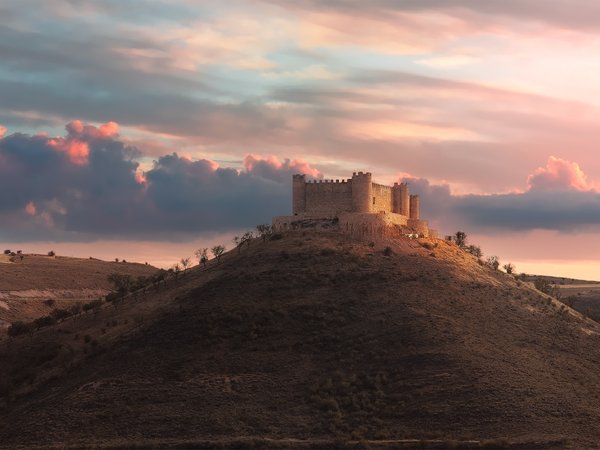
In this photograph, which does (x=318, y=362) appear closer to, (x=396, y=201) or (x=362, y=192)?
(x=362, y=192)

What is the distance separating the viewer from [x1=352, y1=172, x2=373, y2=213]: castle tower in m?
124

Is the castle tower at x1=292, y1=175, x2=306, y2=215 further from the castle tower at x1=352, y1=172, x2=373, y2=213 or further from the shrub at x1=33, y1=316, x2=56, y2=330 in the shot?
the shrub at x1=33, y1=316, x2=56, y2=330

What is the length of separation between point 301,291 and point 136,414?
24322 millimetres

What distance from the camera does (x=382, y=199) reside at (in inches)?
5049

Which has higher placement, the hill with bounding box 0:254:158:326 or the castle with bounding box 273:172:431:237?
the castle with bounding box 273:172:431:237

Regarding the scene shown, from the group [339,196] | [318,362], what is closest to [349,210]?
[339,196]

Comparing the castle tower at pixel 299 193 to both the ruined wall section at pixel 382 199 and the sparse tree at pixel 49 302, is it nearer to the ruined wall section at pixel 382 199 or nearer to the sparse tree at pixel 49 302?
the ruined wall section at pixel 382 199

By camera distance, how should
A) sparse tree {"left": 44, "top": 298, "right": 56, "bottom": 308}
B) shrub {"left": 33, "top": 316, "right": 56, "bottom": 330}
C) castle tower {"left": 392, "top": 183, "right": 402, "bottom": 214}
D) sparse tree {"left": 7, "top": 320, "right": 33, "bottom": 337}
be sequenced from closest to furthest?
1. sparse tree {"left": 7, "top": 320, "right": 33, "bottom": 337}
2. shrub {"left": 33, "top": 316, "right": 56, "bottom": 330}
3. castle tower {"left": 392, "top": 183, "right": 402, "bottom": 214}
4. sparse tree {"left": 44, "top": 298, "right": 56, "bottom": 308}

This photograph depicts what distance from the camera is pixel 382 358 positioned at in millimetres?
96062

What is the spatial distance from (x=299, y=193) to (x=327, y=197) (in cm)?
353

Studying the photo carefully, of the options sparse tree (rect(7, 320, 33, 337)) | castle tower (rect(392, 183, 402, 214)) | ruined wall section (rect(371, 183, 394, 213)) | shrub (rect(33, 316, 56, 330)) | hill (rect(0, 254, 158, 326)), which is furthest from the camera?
hill (rect(0, 254, 158, 326))

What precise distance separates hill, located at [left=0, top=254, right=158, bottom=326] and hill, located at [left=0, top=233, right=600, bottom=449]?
1481 inches

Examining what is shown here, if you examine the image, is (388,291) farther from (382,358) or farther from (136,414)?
(136,414)

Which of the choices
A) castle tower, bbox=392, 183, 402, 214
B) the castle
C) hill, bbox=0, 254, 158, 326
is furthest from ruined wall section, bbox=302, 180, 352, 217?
hill, bbox=0, 254, 158, 326
